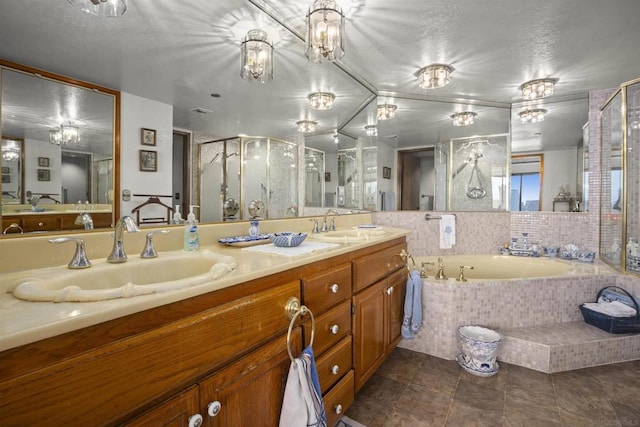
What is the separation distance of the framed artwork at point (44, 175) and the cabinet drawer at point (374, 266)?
1.24 m

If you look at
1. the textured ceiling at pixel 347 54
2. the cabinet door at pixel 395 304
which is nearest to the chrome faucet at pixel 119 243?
the textured ceiling at pixel 347 54

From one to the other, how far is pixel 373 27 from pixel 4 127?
1871 mm

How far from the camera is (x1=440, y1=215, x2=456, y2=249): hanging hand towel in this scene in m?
3.15

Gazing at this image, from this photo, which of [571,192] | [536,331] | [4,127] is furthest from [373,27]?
[571,192]

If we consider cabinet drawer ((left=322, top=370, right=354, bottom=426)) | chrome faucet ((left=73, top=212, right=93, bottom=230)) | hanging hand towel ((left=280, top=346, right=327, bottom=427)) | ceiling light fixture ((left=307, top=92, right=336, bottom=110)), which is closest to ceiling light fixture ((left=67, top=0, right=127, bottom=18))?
chrome faucet ((left=73, top=212, right=93, bottom=230))

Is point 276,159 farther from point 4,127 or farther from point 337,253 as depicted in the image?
point 4,127

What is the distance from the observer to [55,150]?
984 mm

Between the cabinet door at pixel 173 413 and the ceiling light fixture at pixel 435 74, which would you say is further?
the ceiling light fixture at pixel 435 74

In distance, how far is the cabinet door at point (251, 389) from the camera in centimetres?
77

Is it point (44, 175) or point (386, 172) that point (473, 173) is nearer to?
point (386, 172)

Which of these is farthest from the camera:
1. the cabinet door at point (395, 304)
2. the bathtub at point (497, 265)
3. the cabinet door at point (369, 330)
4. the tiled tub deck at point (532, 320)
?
the bathtub at point (497, 265)

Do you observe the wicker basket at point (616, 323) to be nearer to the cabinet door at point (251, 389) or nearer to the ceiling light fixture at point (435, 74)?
the ceiling light fixture at point (435, 74)

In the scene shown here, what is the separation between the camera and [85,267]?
91 centimetres

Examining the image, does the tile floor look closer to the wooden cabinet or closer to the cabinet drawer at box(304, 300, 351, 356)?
the wooden cabinet
